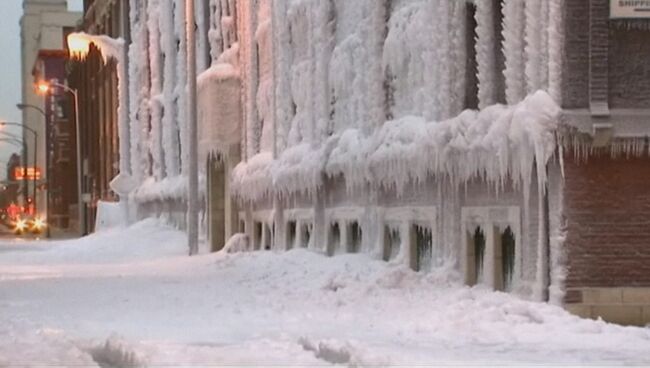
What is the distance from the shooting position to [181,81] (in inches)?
1474

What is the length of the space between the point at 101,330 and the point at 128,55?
3660 centimetres

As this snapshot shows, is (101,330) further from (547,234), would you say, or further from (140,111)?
(140,111)

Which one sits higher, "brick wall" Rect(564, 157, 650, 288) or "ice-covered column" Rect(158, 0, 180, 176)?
"ice-covered column" Rect(158, 0, 180, 176)

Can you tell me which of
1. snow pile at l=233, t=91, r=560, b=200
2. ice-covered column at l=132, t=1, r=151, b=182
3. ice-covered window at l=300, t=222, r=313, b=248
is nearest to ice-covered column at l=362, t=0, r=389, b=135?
snow pile at l=233, t=91, r=560, b=200

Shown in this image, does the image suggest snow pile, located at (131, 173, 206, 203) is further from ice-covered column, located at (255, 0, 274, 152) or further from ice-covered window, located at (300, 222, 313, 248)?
ice-covered window, located at (300, 222, 313, 248)

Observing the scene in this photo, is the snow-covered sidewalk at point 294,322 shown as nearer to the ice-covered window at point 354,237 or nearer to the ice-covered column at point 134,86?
the ice-covered window at point 354,237

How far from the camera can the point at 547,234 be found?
13391mm

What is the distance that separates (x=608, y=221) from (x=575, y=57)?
75.6 inches

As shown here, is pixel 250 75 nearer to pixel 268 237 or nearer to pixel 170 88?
pixel 268 237

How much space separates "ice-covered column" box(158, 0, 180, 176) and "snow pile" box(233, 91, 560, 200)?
1619cm

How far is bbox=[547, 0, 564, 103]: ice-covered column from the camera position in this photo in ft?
43.2

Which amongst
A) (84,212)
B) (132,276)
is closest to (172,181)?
(132,276)

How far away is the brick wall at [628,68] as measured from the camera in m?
13.3

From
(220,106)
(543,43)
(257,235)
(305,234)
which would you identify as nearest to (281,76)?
(305,234)
